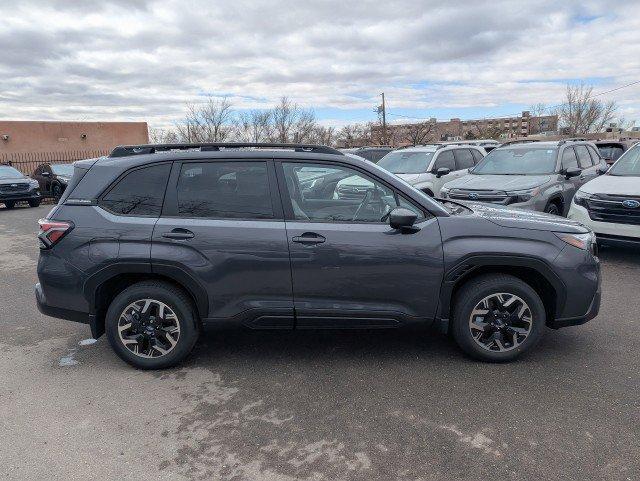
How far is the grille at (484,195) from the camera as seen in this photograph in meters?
8.21

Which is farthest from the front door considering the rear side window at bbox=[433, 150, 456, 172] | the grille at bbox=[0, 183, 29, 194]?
the grille at bbox=[0, 183, 29, 194]

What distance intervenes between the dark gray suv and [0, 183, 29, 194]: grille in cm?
1453

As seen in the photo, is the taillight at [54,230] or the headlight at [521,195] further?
the headlight at [521,195]

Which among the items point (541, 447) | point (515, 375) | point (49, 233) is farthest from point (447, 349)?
point (49, 233)

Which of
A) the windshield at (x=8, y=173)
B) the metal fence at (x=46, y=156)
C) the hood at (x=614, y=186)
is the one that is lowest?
the hood at (x=614, y=186)

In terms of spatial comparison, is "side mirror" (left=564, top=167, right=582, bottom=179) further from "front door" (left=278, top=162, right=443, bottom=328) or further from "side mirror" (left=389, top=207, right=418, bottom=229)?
"side mirror" (left=389, top=207, right=418, bottom=229)

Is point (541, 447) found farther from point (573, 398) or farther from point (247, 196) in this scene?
point (247, 196)

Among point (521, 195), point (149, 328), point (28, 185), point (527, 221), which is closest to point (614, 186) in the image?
point (521, 195)

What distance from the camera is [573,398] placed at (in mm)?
3359

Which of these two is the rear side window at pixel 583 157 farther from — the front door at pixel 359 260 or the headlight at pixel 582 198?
the front door at pixel 359 260

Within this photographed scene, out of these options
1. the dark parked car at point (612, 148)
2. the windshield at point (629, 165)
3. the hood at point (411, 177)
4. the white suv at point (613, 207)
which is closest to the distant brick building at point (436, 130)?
the dark parked car at point (612, 148)

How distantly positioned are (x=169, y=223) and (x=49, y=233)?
3.19 ft

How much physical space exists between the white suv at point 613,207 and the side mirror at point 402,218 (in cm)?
461

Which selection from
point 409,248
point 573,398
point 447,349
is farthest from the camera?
point 447,349
